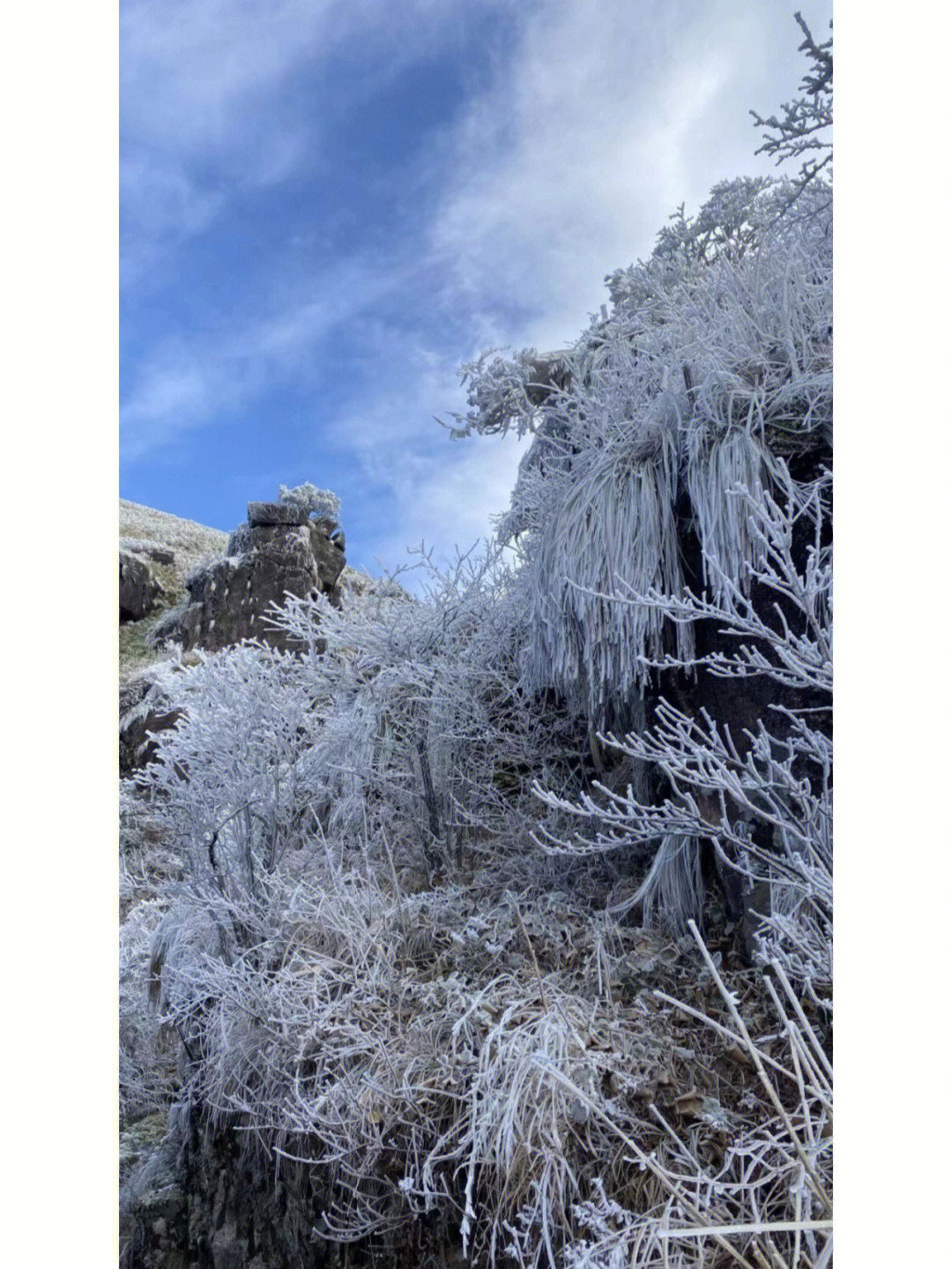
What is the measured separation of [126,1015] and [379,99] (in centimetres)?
216

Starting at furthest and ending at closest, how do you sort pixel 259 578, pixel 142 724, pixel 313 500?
pixel 259 578
pixel 313 500
pixel 142 724

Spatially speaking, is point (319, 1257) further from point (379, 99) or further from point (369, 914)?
point (379, 99)

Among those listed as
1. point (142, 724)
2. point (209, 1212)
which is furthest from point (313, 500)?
point (209, 1212)

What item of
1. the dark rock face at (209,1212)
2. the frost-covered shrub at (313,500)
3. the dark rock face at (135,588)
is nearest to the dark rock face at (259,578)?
the frost-covered shrub at (313,500)

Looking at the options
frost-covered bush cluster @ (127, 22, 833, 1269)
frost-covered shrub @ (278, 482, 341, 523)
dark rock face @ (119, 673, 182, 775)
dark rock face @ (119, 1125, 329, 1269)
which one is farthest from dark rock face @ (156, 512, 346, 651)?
dark rock face @ (119, 1125, 329, 1269)

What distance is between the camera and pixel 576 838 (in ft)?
6.27

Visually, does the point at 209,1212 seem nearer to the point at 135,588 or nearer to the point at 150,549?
the point at 135,588

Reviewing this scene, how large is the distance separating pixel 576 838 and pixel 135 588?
2470mm

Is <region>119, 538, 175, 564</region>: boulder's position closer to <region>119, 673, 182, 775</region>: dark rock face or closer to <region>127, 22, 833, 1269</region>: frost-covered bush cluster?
<region>119, 673, 182, 775</region>: dark rock face

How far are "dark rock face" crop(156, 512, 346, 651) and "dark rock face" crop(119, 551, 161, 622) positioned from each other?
17 centimetres

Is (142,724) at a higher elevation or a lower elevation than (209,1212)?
higher
